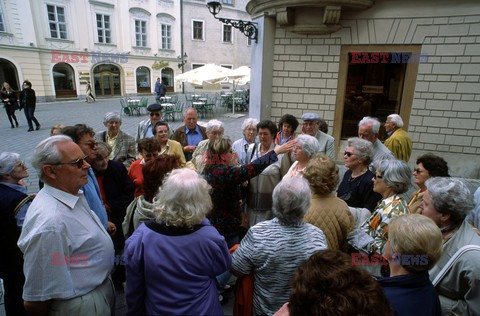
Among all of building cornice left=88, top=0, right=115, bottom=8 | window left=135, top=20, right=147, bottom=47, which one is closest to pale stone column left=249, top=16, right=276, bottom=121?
building cornice left=88, top=0, right=115, bottom=8

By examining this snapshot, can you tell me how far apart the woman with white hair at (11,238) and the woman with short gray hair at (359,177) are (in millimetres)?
2831

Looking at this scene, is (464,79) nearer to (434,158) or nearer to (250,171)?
(434,158)

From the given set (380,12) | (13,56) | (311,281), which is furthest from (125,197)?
(13,56)

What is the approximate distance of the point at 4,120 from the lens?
12922 millimetres

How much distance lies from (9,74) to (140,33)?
1127 cm

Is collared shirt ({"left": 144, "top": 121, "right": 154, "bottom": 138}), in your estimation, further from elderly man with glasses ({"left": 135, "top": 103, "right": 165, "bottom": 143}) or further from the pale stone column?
the pale stone column

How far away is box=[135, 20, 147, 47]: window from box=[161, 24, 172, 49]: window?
196 centimetres

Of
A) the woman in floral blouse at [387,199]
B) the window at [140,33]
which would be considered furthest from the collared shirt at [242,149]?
the window at [140,33]

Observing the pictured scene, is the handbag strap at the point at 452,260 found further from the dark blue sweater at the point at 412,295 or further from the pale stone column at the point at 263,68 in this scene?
the pale stone column at the point at 263,68

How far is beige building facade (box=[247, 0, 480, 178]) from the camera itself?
6.25 m

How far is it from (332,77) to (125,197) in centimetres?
599

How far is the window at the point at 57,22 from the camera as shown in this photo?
2173cm

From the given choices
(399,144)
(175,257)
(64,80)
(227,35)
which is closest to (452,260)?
(175,257)

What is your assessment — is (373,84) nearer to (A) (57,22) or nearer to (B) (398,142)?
(B) (398,142)
